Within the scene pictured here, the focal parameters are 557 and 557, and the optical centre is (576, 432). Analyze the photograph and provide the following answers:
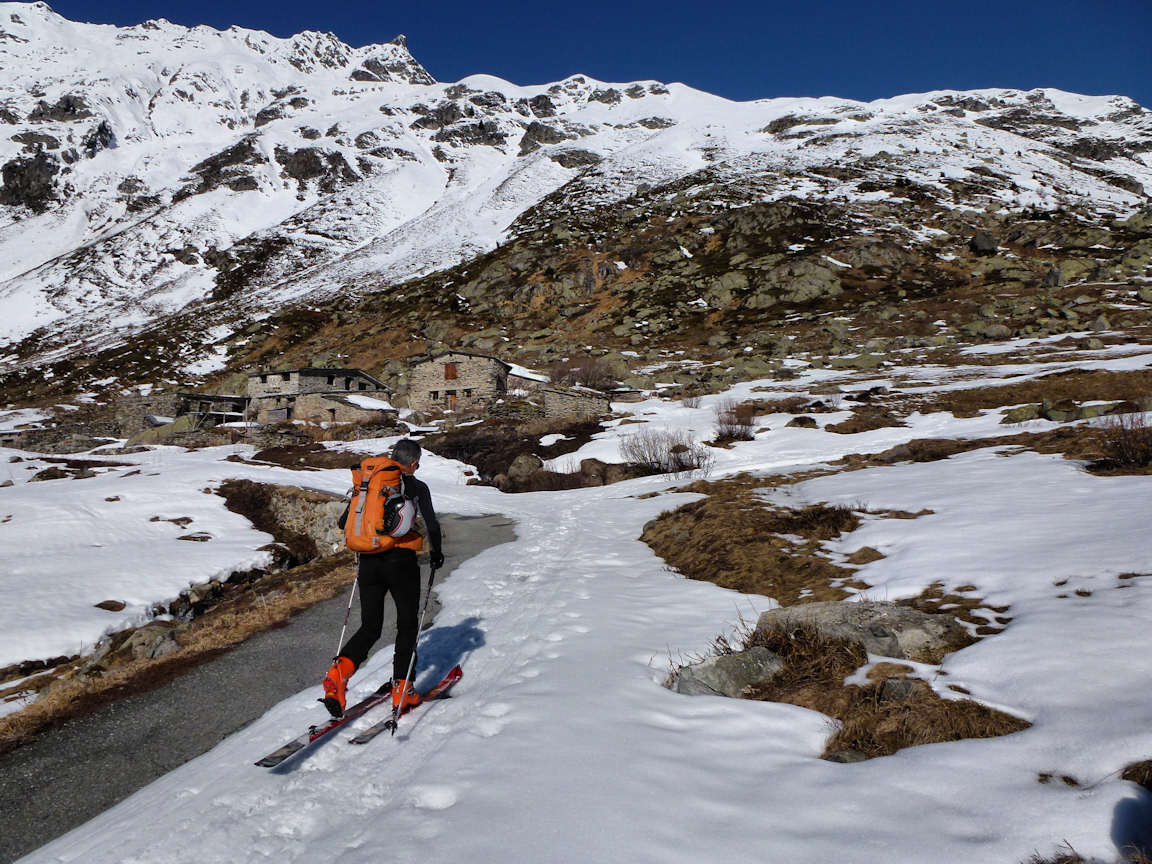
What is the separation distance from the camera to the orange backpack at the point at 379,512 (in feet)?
16.9

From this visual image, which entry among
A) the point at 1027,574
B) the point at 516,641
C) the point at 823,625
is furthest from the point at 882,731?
the point at 516,641

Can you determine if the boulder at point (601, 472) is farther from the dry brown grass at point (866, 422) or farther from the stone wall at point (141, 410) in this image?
the stone wall at point (141, 410)

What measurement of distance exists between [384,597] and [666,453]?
19.7m

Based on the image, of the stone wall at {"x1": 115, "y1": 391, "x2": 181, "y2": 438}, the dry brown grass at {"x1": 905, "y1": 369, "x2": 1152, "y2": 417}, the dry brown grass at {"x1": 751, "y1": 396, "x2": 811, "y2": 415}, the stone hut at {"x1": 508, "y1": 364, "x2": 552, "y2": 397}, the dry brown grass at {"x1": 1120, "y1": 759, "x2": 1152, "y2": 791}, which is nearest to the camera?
the dry brown grass at {"x1": 1120, "y1": 759, "x2": 1152, "y2": 791}

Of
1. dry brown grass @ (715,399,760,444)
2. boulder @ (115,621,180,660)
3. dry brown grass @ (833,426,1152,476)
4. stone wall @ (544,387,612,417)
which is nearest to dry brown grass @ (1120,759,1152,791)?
dry brown grass @ (833,426,1152,476)

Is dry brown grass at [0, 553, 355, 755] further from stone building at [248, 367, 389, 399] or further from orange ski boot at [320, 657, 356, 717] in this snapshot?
stone building at [248, 367, 389, 399]

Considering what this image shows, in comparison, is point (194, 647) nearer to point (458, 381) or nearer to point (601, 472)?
point (601, 472)

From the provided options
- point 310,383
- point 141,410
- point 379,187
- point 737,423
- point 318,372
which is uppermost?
point 379,187

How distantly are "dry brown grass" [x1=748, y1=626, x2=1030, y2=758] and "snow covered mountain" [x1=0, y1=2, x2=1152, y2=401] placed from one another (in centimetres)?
8145

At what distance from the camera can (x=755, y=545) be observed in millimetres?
9672

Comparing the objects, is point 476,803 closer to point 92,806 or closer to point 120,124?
point 92,806

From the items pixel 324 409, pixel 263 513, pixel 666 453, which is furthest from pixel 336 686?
pixel 324 409

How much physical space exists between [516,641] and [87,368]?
10255 cm

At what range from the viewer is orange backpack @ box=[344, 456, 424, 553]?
16.9ft
